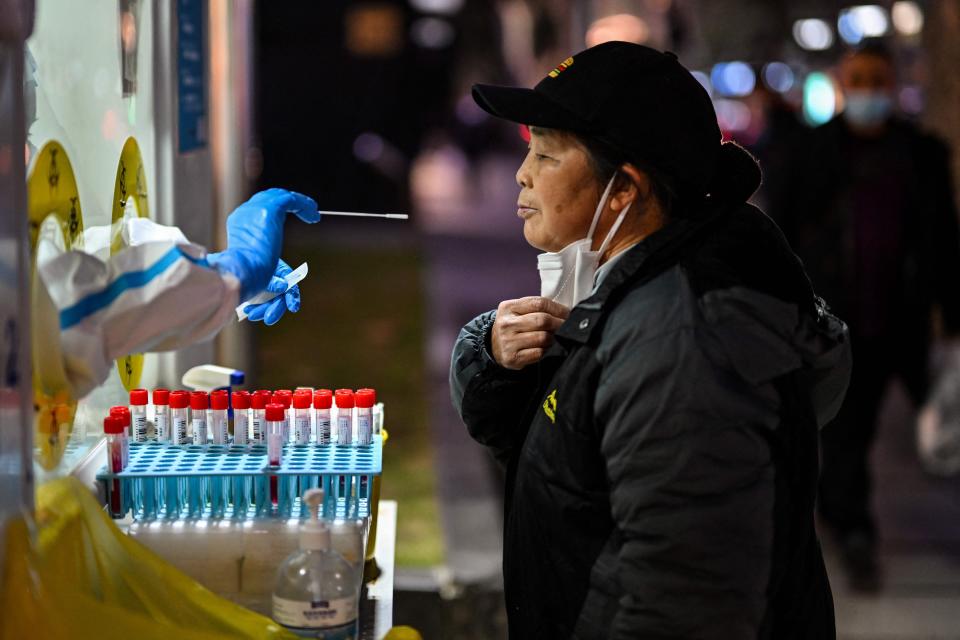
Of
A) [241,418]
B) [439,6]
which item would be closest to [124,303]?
[241,418]

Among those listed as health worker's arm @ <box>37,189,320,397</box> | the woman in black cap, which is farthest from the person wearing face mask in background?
health worker's arm @ <box>37,189,320,397</box>

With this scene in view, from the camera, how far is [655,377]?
222cm

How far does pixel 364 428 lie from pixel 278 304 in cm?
39

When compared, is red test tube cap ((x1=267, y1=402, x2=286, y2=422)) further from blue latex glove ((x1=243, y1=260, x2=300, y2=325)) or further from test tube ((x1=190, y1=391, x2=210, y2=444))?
blue latex glove ((x1=243, y1=260, x2=300, y2=325))

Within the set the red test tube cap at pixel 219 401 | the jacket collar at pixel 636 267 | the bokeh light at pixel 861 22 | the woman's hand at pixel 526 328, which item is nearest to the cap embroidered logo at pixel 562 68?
the jacket collar at pixel 636 267

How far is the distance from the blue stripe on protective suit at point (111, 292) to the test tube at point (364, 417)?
0.76m

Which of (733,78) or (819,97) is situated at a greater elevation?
(733,78)

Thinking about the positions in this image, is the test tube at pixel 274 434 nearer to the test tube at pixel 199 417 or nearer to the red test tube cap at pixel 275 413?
the red test tube cap at pixel 275 413

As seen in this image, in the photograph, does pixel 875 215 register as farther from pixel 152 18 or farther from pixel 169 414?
pixel 169 414

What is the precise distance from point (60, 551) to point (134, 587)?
0.17 meters

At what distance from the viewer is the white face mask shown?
2.58 m

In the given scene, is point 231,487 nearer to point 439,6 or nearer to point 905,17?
point 905,17

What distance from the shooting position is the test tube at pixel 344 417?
2812 millimetres

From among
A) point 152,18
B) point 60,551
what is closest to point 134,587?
point 60,551
